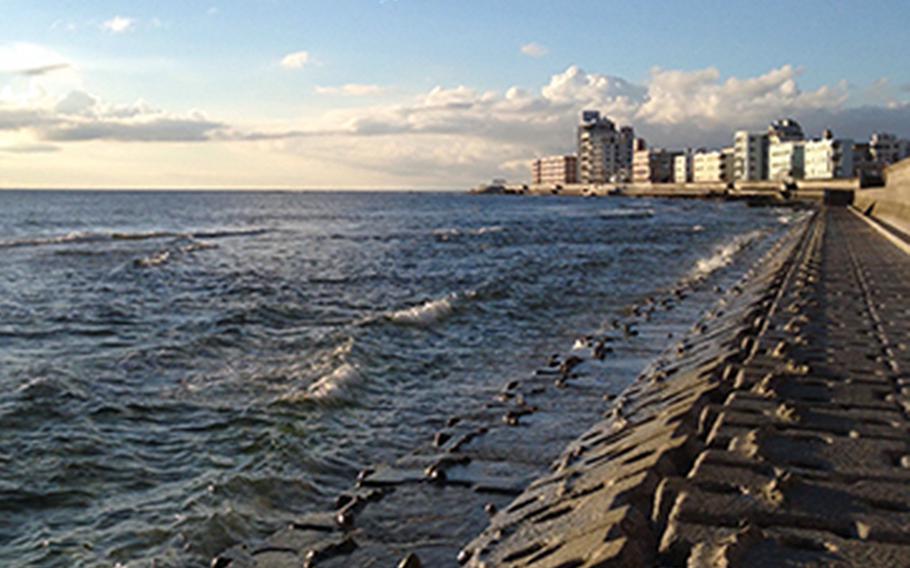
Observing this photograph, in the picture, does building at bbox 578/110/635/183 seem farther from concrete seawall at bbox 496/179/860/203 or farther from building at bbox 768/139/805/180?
building at bbox 768/139/805/180

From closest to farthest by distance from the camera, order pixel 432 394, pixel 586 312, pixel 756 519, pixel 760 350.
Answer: pixel 756 519, pixel 760 350, pixel 432 394, pixel 586 312

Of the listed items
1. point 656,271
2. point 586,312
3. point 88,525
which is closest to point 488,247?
point 656,271

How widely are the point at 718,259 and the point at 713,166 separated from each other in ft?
443

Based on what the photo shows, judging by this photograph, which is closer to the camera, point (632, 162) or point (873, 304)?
point (873, 304)

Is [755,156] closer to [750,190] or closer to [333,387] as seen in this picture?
[750,190]

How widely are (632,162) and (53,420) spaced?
195888mm

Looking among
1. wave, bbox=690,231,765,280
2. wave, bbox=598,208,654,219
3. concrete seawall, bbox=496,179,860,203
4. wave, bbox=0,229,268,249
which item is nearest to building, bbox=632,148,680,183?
concrete seawall, bbox=496,179,860,203

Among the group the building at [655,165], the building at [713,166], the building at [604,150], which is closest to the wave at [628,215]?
the building at [713,166]

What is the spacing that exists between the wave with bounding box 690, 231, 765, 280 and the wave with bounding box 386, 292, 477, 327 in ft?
32.1

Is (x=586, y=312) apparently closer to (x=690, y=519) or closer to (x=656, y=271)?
(x=656, y=271)

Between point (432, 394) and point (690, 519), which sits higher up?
point (690, 519)

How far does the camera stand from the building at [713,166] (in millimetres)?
155625

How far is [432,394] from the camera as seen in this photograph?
10930 millimetres

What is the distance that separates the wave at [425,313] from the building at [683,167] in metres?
161
